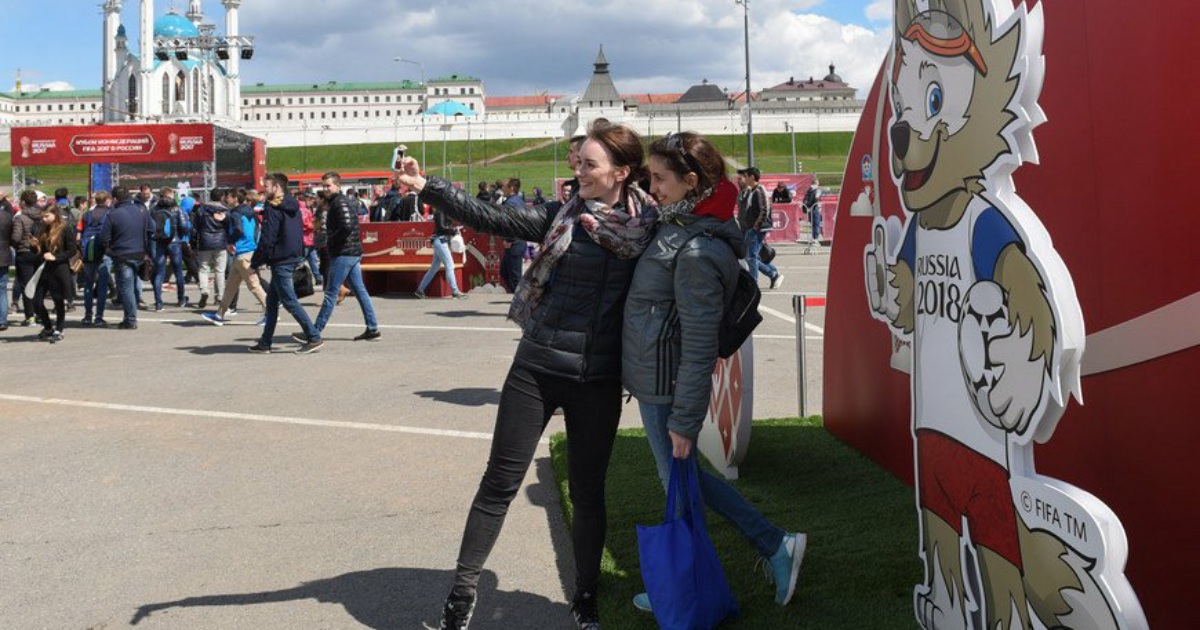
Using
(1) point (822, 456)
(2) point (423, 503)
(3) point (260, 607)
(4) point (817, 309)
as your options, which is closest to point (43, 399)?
(2) point (423, 503)

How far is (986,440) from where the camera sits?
274cm

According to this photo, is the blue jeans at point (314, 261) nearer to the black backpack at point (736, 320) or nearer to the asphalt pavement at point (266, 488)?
the asphalt pavement at point (266, 488)

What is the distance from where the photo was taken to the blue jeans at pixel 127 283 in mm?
12477

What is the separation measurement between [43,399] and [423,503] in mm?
4618

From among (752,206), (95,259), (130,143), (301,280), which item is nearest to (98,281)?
(95,259)

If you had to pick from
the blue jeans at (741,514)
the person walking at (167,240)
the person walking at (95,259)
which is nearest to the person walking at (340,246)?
the person walking at (95,259)

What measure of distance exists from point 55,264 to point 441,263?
5.39 meters

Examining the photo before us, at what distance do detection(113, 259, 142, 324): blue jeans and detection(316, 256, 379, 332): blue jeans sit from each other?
3110 mm

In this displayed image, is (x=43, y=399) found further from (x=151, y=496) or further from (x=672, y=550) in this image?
(x=672, y=550)

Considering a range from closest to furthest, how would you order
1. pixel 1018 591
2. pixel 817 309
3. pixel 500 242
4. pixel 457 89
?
pixel 1018 591 < pixel 817 309 < pixel 500 242 < pixel 457 89

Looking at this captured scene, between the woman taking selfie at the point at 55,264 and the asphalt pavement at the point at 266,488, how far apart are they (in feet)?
3.89

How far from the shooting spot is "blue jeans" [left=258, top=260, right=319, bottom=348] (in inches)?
408

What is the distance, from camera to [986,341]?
2713 millimetres

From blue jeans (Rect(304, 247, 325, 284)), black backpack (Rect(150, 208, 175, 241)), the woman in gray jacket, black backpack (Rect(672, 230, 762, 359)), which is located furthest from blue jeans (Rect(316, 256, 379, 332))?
black backpack (Rect(672, 230, 762, 359))
